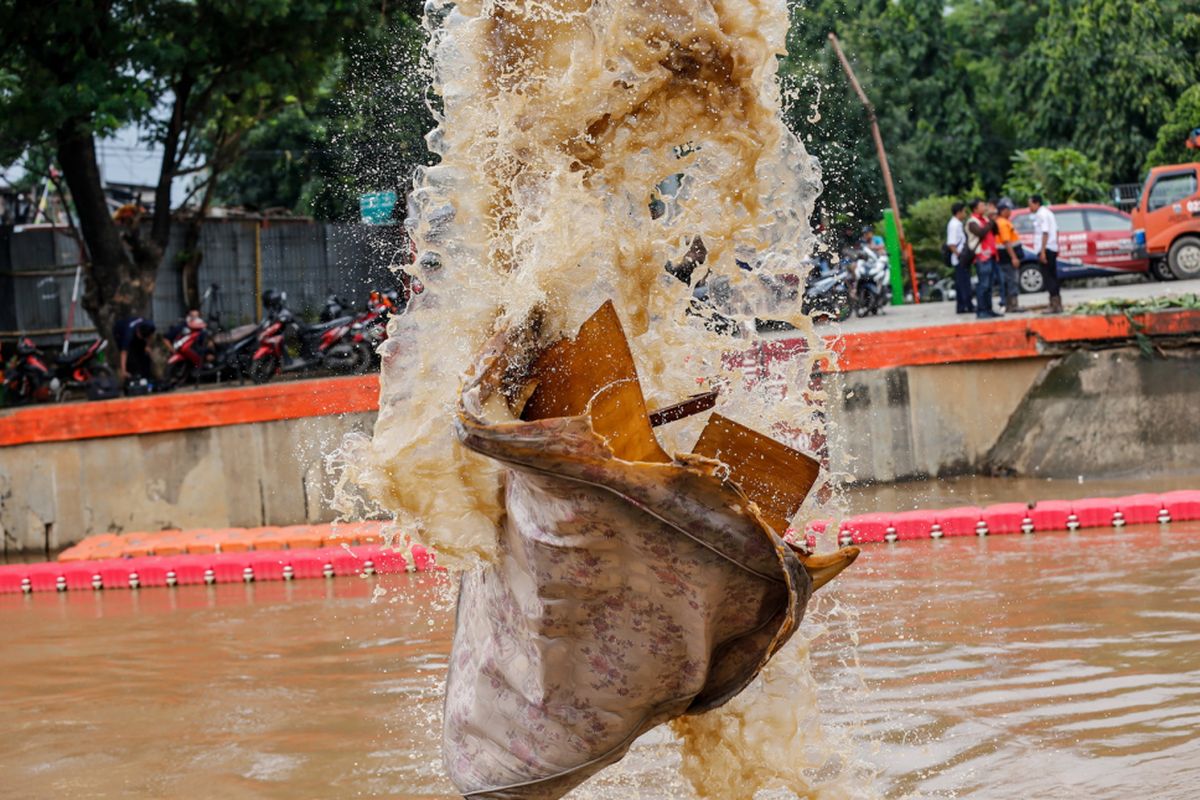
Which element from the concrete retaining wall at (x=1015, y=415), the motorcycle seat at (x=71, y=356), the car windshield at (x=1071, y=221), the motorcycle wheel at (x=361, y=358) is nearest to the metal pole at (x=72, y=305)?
the motorcycle seat at (x=71, y=356)

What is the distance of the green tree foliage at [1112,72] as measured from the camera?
1166 inches

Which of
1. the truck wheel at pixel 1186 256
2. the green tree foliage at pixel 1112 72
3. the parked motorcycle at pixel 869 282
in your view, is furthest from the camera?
the green tree foliage at pixel 1112 72

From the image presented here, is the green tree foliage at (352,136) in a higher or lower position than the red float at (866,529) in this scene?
higher

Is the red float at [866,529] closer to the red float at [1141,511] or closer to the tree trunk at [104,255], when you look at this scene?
the red float at [1141,511]

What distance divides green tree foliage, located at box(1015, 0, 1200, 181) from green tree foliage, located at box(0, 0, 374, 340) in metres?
18.6

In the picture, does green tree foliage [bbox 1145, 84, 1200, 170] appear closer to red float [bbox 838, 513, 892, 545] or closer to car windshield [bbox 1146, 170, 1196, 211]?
car windshield [bbox 1146, 170, 1196, 211]

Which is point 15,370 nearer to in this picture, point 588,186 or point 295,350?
point 295,350

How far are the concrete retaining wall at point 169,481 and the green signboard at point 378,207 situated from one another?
340cm

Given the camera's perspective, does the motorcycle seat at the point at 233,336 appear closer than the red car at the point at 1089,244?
Yes

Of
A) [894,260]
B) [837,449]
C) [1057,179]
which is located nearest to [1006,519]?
[837,449]

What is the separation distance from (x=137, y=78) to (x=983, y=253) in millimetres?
9134

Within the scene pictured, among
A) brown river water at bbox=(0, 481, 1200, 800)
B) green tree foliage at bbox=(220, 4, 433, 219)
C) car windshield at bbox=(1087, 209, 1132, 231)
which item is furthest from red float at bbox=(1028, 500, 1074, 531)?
car windshield at bbox=(1087, 209, 1132, 231)

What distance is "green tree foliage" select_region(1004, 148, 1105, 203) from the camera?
2798 cm

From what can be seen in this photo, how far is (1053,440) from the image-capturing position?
42.4 ft
